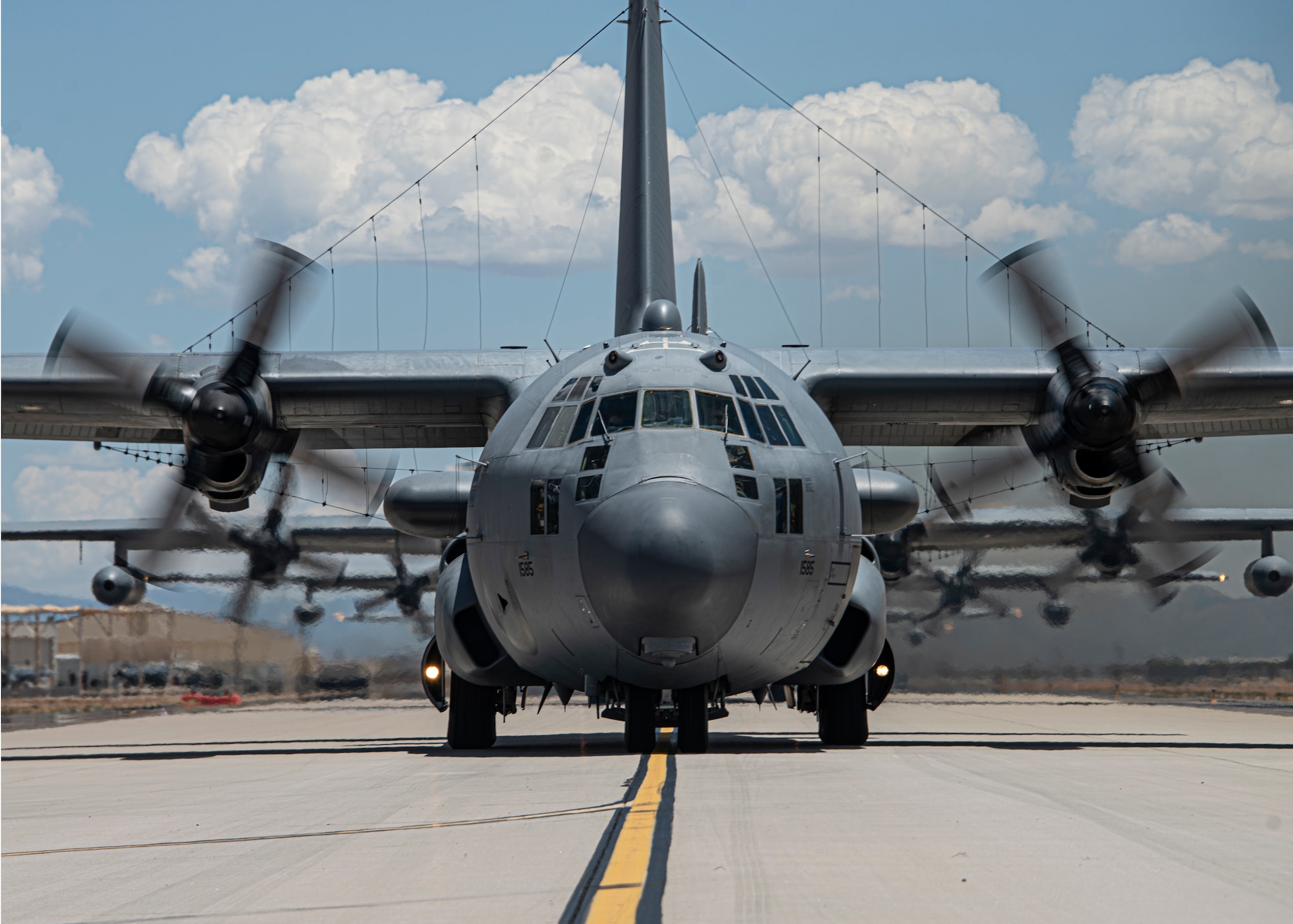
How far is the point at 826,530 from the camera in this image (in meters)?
10.9

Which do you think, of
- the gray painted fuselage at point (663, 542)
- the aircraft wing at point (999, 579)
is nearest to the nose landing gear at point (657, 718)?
the gray painted fuselage at point (663, 542)

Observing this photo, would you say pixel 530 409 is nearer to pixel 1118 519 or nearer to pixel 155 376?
pixel 155 376

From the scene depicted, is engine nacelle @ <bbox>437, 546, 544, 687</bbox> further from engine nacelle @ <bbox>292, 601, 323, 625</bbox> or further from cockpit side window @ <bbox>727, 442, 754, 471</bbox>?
engine nacelle @ <bbox>292, 601, 323, 625</bbox>

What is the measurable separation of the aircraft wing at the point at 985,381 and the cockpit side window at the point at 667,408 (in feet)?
16.2

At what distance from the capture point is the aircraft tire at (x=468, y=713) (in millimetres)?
13586

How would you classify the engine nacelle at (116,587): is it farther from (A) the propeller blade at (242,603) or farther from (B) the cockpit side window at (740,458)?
(B) the cockpit side window at (740,458)

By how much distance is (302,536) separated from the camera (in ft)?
97.3

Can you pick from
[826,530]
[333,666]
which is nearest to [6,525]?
[333,666]

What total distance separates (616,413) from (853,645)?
3646mm

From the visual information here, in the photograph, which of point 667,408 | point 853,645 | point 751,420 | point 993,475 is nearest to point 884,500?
point 993,475

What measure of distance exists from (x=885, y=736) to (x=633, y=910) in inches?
480

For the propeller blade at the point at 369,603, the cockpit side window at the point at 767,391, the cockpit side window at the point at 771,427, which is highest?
the cockpit side window at the point at 767,391

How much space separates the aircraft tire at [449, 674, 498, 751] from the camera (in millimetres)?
13586

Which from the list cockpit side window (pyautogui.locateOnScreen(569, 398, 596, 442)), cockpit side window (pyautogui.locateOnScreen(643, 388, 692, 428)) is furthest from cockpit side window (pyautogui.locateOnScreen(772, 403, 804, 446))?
cockpit side window (pyautogui.locateOnScreen(569, 398, 596, 442))
